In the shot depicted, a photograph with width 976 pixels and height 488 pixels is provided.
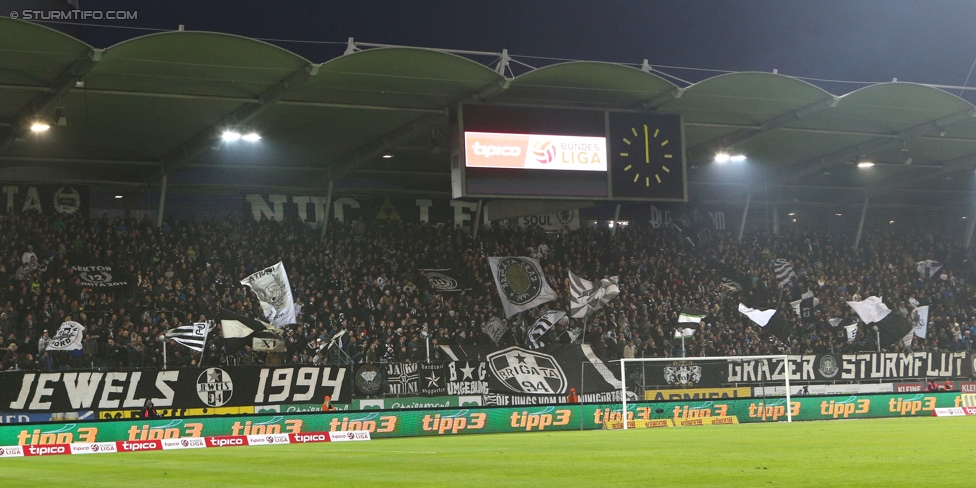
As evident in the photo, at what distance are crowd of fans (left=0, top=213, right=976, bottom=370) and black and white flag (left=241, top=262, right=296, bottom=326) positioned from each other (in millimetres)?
437

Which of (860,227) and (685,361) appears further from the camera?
(860,227)

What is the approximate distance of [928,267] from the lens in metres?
44.6

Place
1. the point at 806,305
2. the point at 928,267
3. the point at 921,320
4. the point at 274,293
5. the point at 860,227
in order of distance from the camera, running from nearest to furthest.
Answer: the point at 274,293 → the point at 806,305 → the point at 921,320 → the point at 928,267 → the point at 860,227

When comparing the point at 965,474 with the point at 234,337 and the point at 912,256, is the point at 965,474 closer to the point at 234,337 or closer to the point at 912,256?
the point at 234,337

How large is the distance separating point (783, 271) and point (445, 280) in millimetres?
14072

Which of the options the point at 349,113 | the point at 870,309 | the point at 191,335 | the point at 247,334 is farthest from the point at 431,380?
the point at 870,309

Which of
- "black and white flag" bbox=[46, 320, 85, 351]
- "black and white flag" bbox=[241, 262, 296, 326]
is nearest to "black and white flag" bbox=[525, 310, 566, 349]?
"black and white flag" bbox=[241, 262, 296, 326]

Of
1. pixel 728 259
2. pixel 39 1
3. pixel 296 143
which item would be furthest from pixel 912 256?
pixel 39 1

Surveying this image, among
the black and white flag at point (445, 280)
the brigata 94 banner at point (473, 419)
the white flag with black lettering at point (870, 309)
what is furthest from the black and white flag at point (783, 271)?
the black and white flag at point (445, 280)

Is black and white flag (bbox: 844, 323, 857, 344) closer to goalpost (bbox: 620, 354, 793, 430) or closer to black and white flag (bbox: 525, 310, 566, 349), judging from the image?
goalpost (bbox: 620, 354, 793, 430)

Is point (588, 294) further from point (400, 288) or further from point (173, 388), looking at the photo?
point (173, 388)

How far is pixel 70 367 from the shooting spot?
25531 mm

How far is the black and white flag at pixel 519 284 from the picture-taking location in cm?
3419

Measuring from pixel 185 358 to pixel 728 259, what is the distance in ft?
73.0
